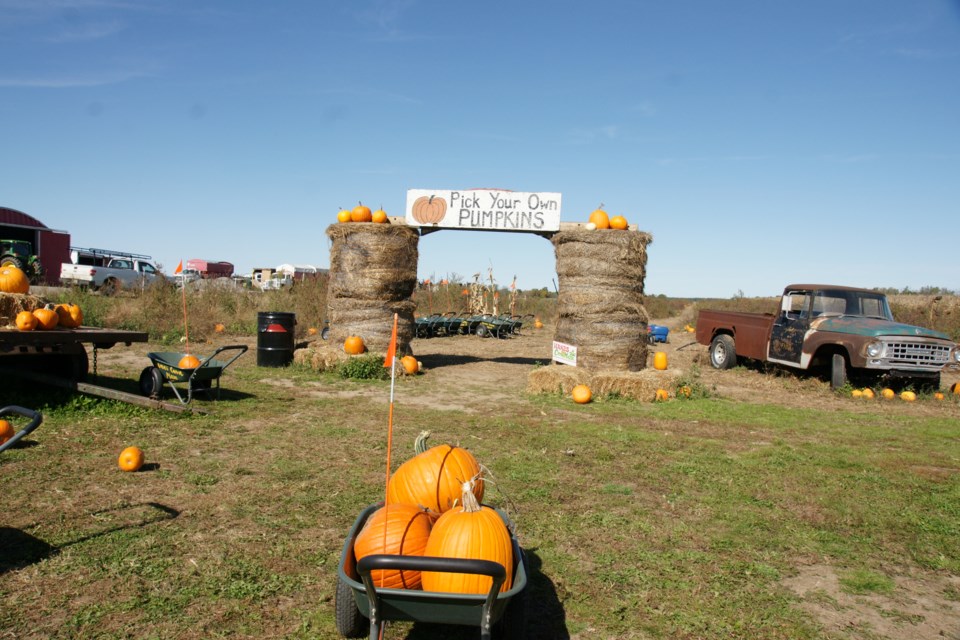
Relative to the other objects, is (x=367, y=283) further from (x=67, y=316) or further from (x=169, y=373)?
(x=67, y=316)

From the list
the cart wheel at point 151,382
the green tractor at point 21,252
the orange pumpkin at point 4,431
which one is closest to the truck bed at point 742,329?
the cart wheel at point 151,382

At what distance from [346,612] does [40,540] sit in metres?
2.46

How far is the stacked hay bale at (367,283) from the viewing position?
13.0 m

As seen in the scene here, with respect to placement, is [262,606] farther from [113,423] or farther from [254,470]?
[113,423]

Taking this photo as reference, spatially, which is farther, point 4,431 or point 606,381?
point 606,381

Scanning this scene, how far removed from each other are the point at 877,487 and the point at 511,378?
8.06 m

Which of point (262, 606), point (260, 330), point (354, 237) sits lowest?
point (262, 606)

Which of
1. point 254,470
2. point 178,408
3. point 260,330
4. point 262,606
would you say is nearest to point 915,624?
point 262,606

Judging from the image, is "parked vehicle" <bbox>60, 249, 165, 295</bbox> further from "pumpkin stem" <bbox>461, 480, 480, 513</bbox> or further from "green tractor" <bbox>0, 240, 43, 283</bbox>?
"pumpkin stem" <bbox>461, 480, 480, 513</bbox>

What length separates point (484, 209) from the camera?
1318cm

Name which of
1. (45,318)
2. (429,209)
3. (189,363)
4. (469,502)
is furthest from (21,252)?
(469,502)

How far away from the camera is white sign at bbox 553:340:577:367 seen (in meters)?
12.1

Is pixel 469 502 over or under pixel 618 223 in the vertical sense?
under

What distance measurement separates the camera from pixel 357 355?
12.8m
